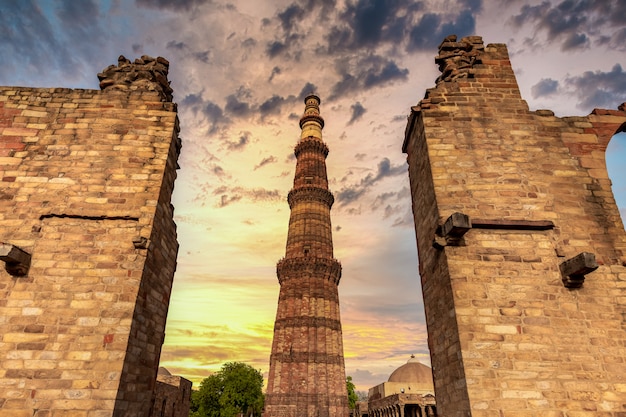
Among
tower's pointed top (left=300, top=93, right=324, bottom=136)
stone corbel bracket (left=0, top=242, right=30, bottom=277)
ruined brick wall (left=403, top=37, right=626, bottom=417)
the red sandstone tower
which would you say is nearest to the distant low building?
the red sandstone tower

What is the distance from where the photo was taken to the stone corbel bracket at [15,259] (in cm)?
502

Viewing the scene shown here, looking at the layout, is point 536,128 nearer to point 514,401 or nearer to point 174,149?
point 514,401

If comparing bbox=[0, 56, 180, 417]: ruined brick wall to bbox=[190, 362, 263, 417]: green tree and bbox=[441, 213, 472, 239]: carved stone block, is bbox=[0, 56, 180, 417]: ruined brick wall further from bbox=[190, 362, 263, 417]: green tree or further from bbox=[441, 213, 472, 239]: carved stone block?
bbox=[190, 362, 263, 417]: green tree

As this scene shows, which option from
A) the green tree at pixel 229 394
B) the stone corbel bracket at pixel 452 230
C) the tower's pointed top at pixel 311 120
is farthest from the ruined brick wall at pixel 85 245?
the green tree at pixel 229 394

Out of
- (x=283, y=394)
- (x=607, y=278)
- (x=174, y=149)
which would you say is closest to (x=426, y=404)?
(x=283, y=394)

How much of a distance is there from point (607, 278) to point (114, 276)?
7.06m

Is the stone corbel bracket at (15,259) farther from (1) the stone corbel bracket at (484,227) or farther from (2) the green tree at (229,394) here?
(2) the green tree at (229,394)

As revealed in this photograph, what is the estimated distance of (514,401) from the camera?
459 centimetres

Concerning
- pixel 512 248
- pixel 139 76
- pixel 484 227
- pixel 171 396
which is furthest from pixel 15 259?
pixel 171 396

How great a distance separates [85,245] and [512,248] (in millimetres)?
6290

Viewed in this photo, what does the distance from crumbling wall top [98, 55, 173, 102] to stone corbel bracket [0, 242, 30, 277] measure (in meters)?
3.54

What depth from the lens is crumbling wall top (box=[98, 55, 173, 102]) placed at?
24.1 ft

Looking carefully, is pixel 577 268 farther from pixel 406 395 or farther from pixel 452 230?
pixel 406 395

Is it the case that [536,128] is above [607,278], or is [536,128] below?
above
